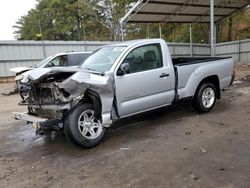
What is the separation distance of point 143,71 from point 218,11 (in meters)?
14.8

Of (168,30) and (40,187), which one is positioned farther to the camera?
(168,30)

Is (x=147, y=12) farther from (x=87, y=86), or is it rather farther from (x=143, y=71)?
(x=87, y=86)

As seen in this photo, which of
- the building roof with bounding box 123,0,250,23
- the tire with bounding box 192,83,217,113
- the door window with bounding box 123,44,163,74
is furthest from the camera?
the building roof with bounding box 123,0,250,23

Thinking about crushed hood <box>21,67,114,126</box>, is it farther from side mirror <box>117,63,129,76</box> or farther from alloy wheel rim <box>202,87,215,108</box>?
alloy wheel rim <box>202,87,215,108</box>

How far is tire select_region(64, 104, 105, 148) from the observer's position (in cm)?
500

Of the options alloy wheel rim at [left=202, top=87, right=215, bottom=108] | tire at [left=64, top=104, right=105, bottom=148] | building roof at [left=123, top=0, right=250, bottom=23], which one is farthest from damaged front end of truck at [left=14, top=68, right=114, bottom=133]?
building roof at [left=123, top=0, right=250, bottom=23]

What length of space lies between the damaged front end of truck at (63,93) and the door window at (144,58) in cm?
68

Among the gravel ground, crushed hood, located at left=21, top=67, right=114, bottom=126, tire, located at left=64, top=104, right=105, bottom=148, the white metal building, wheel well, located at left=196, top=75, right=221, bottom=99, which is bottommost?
the gravel ground

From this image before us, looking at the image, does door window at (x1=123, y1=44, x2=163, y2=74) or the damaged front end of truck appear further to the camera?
door window at (x1=123, y1=44, x2=163, y2=74)

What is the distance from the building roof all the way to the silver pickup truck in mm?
8098

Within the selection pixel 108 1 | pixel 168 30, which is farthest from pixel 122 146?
pixel 108 1

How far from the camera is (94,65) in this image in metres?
Answer: 6.09

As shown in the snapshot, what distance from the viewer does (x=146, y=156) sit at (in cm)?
465

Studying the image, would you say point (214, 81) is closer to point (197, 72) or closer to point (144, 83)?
point (197, 72)
